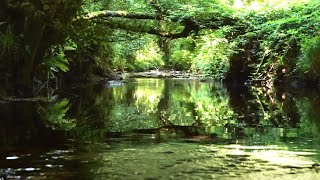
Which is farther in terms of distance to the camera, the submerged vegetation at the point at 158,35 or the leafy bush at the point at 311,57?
the leafy bush at the point at 311,57

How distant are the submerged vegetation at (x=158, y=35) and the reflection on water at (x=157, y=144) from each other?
2.22 m

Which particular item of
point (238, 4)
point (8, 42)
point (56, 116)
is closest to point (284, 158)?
point (56, 116)

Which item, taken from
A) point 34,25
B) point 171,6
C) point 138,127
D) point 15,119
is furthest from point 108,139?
point 171,6

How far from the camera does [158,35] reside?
14.7m

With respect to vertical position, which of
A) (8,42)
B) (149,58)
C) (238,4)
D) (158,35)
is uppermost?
(149,58)

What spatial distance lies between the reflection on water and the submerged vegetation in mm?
2219

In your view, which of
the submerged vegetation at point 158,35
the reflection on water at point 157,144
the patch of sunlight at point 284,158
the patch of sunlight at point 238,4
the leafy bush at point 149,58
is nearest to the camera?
the reflection on water at point 157,144

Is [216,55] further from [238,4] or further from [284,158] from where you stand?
[284,158]

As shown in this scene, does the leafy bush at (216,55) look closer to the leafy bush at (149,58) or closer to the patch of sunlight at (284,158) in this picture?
the patch of sunlight at (284,158)

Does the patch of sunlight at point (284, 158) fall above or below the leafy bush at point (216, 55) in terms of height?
below

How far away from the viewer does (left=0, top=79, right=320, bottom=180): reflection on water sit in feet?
12.0

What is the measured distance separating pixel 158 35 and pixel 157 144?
32.8 feet

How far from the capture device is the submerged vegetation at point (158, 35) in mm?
10281

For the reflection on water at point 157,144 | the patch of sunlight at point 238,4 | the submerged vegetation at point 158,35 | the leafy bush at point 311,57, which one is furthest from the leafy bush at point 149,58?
the reflection on water at point 157,144
